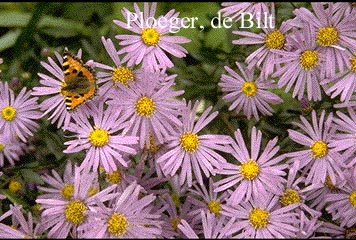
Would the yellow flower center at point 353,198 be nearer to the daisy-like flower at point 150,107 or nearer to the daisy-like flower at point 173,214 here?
the daisy-like flower at point 173,214

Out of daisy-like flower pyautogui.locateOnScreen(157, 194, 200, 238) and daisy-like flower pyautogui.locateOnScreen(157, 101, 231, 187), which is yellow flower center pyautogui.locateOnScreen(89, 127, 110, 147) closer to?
daisy-like flower pyautogui.locateOnScreen(157, 101, 231, 187)

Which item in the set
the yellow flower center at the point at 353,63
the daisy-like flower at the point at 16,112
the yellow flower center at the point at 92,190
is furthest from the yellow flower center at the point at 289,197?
the daisy-like flower at the point at 16,112

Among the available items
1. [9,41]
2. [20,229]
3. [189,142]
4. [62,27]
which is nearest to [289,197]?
[189,142]

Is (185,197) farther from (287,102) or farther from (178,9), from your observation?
(178,9)

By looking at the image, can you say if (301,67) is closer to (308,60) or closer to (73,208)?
(308,60)

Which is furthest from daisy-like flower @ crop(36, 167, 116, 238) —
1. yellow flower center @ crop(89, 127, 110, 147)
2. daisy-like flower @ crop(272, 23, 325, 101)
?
daisy-like flower @ crop(272, 23, 325, 101)

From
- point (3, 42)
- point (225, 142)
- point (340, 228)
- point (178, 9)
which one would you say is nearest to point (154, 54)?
point (225, 142)
